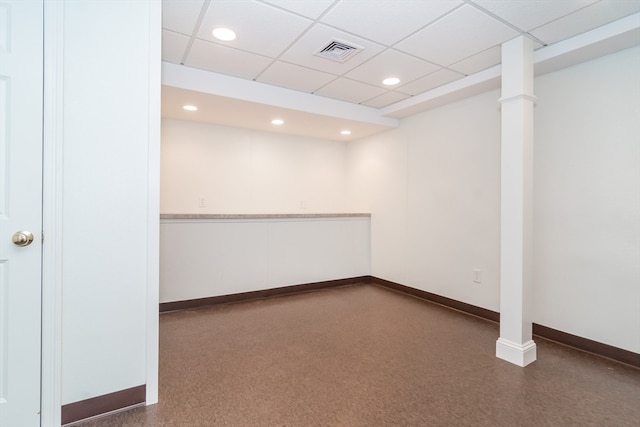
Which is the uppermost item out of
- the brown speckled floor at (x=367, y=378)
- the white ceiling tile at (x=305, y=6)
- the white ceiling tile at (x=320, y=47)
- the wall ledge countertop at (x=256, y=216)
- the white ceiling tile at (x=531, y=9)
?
the white ceiling tile at (x=320, y=47)

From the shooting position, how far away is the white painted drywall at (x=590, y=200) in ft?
7.71

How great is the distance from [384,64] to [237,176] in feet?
8.57

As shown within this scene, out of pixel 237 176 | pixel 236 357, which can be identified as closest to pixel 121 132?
pixel 236 357

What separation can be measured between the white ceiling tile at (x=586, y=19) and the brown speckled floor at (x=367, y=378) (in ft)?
8.10

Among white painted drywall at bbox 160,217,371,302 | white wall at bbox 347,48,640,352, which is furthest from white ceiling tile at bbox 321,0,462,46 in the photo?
white painted drywall at bbox 160,217,371,302

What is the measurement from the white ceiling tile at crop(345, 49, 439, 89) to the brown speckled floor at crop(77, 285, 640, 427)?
249 cm

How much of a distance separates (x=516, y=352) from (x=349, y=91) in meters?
2.96

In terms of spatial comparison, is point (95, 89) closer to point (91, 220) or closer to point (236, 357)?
point (91, 220)

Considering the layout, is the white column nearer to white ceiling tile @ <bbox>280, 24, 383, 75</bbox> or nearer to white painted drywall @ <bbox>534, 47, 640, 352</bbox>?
white painted drywall @ <bbox>534, 47, 640, 352</bbox>

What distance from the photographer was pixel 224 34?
2.40m

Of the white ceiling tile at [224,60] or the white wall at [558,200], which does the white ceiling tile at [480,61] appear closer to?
the white wall at [558,200]

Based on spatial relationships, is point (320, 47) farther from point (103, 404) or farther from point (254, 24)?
point (103, 404)

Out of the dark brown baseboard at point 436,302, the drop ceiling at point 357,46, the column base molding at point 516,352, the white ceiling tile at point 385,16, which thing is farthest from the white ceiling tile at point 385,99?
the column base molding at point 516,352

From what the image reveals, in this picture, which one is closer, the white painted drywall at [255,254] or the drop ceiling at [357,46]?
the drop ceiling at [357,46]
